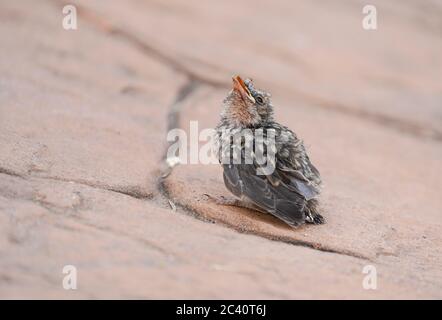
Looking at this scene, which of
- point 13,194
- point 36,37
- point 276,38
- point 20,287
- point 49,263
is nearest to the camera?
point 20,287

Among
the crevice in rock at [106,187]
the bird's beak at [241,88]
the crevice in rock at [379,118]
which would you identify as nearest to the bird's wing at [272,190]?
the crevice in rock at [106,187]

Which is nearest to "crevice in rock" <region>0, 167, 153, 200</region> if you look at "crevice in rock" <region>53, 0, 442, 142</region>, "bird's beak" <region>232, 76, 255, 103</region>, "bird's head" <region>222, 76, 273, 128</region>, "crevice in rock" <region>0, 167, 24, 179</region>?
"crevice in rock" <region>0, 167, 24, 179</region>

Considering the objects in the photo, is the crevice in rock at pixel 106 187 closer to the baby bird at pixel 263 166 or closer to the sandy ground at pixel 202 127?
the sandy ground at pixel 202 127

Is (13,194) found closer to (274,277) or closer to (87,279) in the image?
(87,279)

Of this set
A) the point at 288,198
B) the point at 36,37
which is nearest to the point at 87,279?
the point at 288,198

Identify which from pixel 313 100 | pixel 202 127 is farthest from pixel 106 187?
pixel 313 100

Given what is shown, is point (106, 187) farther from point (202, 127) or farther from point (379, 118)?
point (379, 118)

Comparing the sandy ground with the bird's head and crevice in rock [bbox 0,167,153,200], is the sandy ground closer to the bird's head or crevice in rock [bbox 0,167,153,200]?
crevice in rock [bbox 0,167,153,200]
